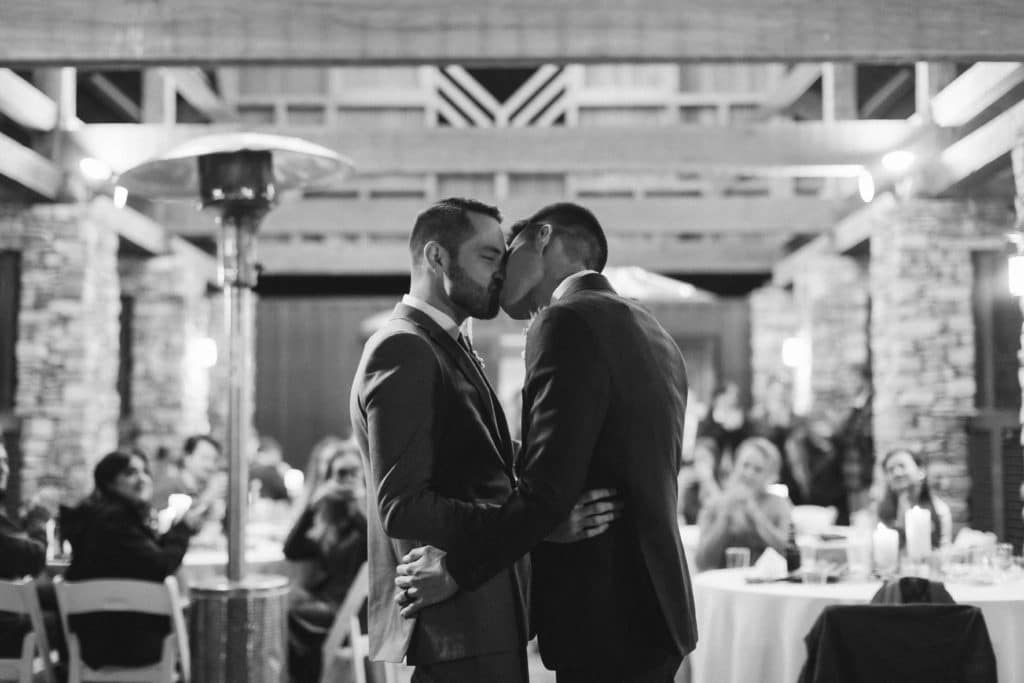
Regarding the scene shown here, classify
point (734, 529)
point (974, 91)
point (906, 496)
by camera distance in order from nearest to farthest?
1. point (734, 529)
2. point (906, 496)
3. point (974, 91)

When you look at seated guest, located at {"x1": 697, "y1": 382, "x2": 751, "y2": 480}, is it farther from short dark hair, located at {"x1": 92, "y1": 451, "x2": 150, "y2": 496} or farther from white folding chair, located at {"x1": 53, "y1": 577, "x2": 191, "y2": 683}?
white folding chair, located at {"x1": 53, "y1": 577, "x2": 191, "y2": 683}

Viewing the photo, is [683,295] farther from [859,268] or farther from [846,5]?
[846,5]

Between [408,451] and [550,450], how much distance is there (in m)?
0.26

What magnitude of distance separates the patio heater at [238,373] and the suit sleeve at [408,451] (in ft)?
6.76

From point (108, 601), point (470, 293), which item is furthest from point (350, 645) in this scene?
point (470, 293)

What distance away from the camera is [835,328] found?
455 inches

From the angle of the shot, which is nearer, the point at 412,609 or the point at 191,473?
the point at 412,609

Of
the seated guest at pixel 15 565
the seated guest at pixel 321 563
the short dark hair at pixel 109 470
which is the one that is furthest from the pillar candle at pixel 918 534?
the seated guest at pixel 15 565

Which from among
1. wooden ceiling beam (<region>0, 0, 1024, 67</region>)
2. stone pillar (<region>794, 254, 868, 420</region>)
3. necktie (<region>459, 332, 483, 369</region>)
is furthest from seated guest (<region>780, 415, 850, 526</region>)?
necktie (<region>459, 332, 483, 369</region>)

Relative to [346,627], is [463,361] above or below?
above

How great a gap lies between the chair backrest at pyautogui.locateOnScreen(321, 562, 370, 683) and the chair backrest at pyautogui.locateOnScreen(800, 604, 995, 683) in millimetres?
1784

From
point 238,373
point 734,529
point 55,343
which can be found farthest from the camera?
point 55,343

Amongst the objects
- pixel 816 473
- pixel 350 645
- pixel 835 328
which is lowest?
pixel 350 645

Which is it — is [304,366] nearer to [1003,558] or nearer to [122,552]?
[122,552]
